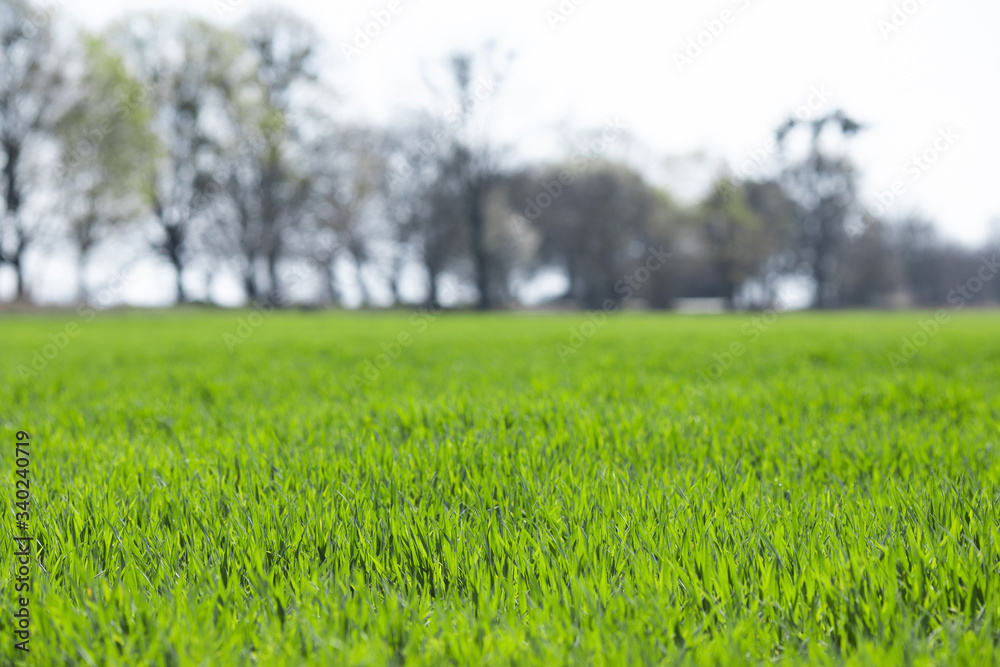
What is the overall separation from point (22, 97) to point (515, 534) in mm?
36814

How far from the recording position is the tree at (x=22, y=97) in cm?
2759

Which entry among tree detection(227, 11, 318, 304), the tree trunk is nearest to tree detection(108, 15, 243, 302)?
tree detection(227, 11, 318, 304)

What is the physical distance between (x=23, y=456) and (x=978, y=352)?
31.6 feet

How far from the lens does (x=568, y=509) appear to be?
6.47 ft

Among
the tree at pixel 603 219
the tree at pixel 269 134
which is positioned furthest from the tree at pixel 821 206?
the tree at pixel 269 134

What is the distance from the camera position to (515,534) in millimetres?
1787

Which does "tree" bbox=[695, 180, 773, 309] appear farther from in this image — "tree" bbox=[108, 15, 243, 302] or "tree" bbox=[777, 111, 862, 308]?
"tree" bbox=[108, 15, 243, 302]

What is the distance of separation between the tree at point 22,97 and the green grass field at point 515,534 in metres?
32.3

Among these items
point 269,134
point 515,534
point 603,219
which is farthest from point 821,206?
point 515,534

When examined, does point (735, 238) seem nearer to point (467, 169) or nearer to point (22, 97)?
point (467, 169)

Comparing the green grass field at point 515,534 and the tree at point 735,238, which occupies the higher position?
the tree at point 735,238

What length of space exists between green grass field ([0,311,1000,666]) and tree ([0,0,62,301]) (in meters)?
32.3

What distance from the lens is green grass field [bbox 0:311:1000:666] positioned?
4.26ft

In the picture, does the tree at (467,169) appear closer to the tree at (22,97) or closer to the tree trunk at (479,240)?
the tree trunk at (479,240)
